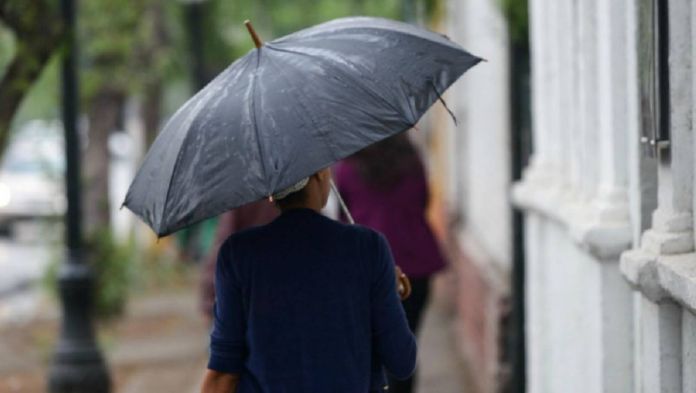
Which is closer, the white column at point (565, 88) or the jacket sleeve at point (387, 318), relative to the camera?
the jacket sleeve at point (387, 318)

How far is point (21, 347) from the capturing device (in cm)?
1538

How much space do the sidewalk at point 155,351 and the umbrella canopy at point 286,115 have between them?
23.0 ft

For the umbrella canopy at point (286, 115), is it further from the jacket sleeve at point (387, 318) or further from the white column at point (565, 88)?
the white column at point (565, 88)

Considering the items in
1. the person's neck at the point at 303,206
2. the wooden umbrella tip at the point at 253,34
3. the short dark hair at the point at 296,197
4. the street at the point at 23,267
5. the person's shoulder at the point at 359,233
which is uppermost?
the wooden umbrella tip at the point at 253,34

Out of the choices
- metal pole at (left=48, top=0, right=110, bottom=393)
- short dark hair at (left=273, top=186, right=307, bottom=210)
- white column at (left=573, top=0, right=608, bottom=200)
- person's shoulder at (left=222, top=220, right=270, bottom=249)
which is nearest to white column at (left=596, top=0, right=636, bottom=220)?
white column at (left=573, top=0, right=608, bottom=200)

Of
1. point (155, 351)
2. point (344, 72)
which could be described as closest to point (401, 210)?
point (344, 72)

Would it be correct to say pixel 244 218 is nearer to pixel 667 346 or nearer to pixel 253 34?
pixel 253 34

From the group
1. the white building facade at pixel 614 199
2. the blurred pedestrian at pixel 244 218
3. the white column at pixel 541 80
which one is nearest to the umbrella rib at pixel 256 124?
the white building facade at pixel 614 199

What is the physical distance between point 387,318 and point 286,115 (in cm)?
65

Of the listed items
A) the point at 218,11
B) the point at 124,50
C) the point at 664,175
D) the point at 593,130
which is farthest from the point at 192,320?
the point at 664,175

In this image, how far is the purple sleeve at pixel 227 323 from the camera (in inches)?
181

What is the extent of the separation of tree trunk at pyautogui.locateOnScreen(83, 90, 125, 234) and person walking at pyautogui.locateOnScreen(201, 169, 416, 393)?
46.7 feet

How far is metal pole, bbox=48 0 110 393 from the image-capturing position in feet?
34.3

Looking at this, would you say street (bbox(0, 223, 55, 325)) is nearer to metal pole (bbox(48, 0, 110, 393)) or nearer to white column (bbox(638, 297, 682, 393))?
metal pole (bbox(48, 0, 110, 393))
